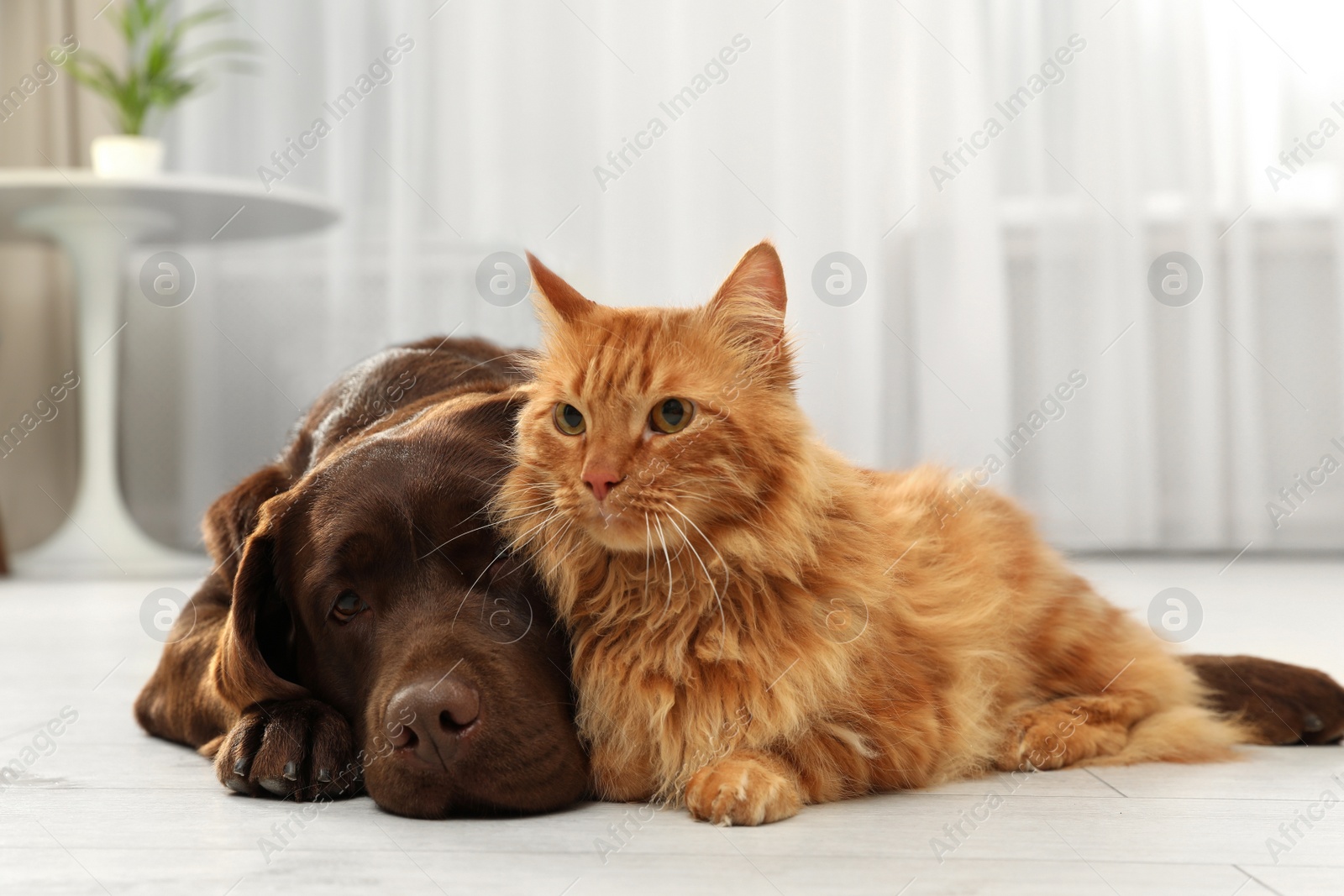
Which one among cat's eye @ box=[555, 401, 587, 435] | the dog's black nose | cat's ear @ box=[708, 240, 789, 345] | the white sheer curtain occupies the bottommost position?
the dog's black nose

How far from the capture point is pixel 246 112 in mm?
6250

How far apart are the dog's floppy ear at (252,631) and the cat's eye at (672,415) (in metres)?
0.63

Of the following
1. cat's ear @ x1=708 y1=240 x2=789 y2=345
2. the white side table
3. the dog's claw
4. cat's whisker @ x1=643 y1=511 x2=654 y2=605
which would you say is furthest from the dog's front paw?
the white side table

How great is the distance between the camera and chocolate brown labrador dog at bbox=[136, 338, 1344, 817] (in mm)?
1643

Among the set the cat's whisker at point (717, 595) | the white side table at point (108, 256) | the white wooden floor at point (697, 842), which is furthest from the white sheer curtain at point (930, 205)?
the cat's whisker at point (717, 595)

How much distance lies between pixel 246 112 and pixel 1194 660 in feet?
18.2

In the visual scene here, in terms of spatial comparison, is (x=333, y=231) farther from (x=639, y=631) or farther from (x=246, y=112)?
(x=639, y=631)

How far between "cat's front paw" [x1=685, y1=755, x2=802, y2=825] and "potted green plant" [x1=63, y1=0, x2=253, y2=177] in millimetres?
4782

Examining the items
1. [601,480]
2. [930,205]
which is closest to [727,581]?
[601,480]

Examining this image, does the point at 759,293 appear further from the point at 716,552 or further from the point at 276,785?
the point at 276,785

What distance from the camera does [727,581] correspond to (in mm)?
1701

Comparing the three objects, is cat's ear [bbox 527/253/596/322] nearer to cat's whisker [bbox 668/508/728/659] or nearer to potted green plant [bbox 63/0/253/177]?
cat's whisker [bbox 668/508/728/659]

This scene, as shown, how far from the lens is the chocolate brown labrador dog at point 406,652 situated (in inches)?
64.7

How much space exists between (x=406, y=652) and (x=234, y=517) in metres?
0.69
